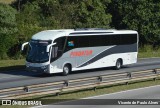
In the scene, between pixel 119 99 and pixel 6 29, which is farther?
pixel 6 29

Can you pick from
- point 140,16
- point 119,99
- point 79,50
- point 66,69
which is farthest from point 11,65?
point 140,16

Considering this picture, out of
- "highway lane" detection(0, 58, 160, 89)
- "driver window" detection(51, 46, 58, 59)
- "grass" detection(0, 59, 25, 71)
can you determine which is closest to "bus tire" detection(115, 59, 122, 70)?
"highway lane" detection(0, 58, 160, 89)

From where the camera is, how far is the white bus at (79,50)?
96.3 ft

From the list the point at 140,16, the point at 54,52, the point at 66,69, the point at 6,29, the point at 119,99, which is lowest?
the point at 119,99

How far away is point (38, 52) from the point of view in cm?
2950

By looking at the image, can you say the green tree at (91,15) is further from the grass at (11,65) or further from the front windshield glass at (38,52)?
the front windshield glass at (38,52)

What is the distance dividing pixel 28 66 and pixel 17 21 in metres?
13.2

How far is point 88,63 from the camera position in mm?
32688

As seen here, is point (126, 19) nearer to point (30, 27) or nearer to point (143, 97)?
point (30, 27)

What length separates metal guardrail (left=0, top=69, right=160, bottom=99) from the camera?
1908 centimetres

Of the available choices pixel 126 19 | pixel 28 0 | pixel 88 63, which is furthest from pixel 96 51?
pixel 126 19

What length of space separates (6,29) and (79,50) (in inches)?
409

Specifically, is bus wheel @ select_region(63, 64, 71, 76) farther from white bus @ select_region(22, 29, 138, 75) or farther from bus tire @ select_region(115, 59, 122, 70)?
bus tire @ select_region(115, 59, 122, 70)

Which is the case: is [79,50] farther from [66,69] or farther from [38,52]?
[38,52]
